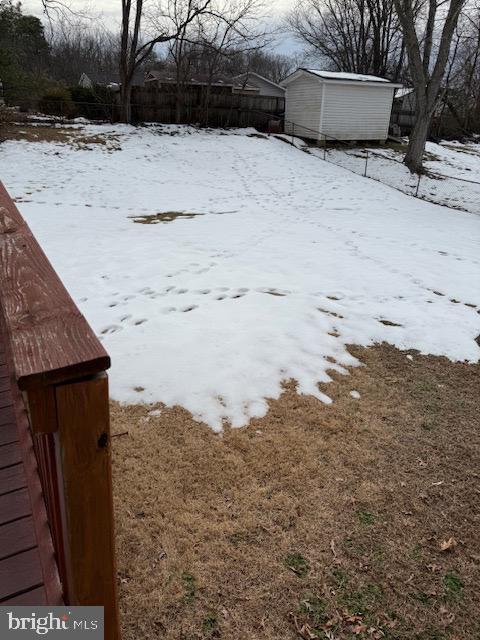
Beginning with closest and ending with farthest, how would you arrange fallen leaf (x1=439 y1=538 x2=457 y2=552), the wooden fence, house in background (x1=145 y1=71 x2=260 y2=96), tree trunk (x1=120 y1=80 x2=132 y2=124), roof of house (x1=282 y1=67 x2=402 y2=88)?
1. fallen leaf (x1=439 y1=538 x2=457 y2=552)
2. tree trunk (x1=120 y1=80 x2=132 y2=124)
3. roof of house (x1=282 y1=67 x2=402 y2=88)
4. the wooden fence
5. house in background (x1=145 y1=71 x2=260 y2=96)

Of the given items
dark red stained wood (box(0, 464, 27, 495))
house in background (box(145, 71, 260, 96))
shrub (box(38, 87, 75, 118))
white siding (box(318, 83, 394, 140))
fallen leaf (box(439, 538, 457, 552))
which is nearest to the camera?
dark red stained wood (box(0, 464, 27, 495))

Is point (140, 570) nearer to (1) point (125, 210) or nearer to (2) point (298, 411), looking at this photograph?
(2) point (298, 411)

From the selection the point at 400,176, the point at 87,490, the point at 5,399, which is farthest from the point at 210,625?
the point at 400,176

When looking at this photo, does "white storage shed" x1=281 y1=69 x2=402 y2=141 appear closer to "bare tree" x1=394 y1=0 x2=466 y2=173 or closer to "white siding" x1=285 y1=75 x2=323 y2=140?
"white siding" x1=285 y1=75 x2=323 y2=140

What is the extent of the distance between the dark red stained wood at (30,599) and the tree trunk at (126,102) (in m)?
21.7

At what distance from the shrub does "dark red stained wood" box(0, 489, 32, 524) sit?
21745 millimetres

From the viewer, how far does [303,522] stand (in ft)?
8.30

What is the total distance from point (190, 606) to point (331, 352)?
2.72m

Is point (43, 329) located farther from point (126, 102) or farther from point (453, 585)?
point (126, 102)

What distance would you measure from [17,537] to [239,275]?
15.1 ft

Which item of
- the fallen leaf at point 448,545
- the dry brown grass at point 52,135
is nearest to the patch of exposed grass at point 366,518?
the fallen leaf at point 448,545

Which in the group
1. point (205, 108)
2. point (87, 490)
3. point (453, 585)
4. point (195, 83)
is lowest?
point (453, 585)

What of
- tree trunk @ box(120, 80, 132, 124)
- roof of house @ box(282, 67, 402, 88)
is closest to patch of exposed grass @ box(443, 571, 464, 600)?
tree trunk @ box(120, 80, 132, 124)

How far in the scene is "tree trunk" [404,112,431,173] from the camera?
17.7 meters
